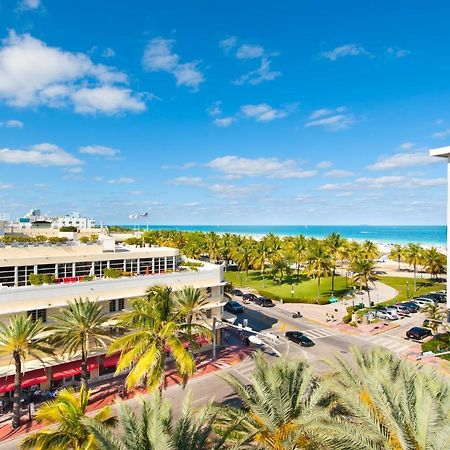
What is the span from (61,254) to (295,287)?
53455mm

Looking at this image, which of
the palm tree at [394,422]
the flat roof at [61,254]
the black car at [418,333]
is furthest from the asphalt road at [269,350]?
the flat roof at [61,254]

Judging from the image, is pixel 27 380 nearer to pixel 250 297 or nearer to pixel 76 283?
pixel 76 283

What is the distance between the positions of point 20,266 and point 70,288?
5858 millimetres

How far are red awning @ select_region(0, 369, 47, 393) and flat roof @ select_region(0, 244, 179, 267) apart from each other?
9890 millimetres

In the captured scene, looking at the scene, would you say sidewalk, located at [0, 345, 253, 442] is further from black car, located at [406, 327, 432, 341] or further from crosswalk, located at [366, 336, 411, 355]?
black car, located at [406, 327, 432, 341]

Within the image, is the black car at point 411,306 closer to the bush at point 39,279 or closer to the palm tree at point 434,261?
the palm tree at point 434,261

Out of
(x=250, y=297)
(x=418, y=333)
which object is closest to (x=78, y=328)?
(x=418, y=333)

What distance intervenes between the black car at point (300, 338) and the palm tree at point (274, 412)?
25.7 metres

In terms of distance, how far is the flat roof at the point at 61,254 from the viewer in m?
33.7

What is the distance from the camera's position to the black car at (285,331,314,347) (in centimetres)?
4281

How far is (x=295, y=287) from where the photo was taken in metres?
78.6

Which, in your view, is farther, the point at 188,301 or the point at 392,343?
the point at 392,343

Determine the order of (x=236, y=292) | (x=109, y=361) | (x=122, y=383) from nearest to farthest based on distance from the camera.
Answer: (x=109, y=361) < (x=122, y=383) < (x=236, y=292)

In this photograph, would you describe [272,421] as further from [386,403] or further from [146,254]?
[146,254]
